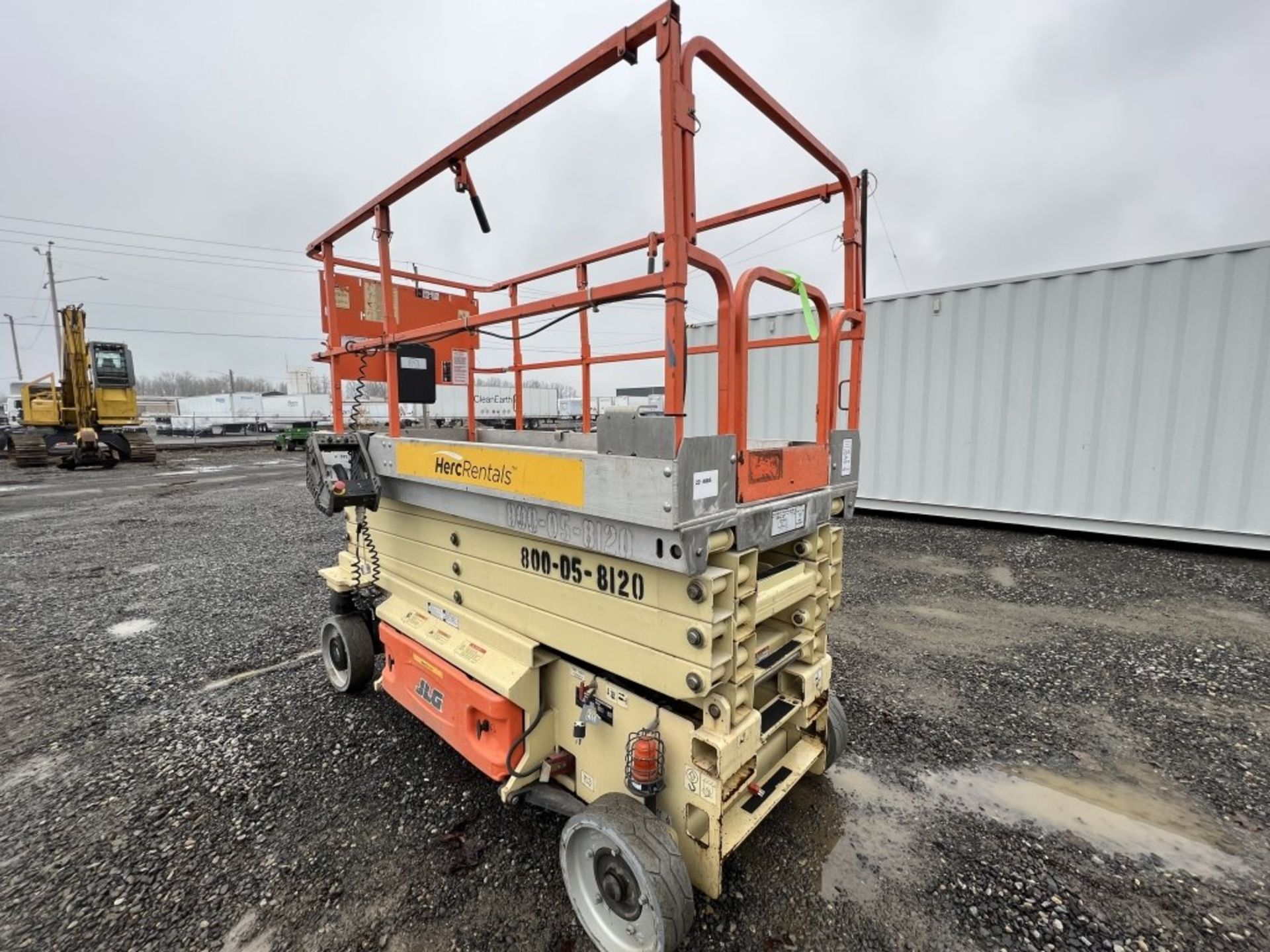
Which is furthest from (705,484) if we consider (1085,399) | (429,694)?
(1085,399)

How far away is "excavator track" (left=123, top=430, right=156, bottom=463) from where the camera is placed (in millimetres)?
19047

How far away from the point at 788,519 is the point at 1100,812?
2327 millimetres

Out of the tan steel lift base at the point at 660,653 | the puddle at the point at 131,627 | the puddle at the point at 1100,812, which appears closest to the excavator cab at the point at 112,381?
the puddle at the point at 131,627

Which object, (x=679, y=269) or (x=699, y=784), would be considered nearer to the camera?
(x=679, y=269)

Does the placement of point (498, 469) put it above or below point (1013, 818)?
above

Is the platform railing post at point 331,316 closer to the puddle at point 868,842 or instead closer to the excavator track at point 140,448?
the puddle at point 868,842

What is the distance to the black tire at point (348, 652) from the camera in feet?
12.0

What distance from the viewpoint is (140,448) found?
19.2 m

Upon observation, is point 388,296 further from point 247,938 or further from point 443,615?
point 247,938

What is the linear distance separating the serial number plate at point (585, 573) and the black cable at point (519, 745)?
2.26 feet

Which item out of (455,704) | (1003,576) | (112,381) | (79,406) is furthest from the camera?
(112,381)

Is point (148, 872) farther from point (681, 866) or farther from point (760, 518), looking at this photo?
point (760, 518)

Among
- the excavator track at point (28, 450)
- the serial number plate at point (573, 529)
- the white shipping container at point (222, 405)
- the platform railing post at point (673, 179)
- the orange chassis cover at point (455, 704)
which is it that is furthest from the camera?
the white shipping container at point (222, 405)

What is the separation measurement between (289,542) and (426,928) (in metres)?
7.61
